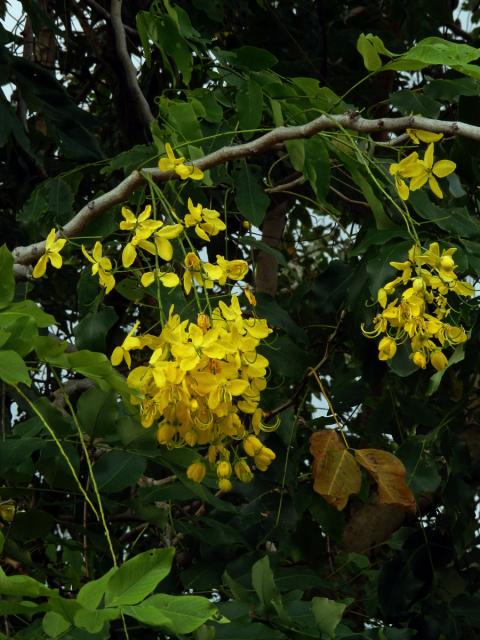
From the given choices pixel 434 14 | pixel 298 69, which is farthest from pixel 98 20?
pixel 434 14

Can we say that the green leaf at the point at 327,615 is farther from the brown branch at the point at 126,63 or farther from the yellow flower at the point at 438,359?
the brown branch at the point at 126,63

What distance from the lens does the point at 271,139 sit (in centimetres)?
121

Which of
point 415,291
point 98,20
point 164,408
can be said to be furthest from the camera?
point 98,20

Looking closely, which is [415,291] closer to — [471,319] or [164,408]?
[164,408]

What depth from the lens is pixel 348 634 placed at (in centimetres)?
130

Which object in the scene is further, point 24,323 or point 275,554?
point 275,554

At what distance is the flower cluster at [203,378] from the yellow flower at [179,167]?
186mm

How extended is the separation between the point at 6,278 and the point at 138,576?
32 centimetres

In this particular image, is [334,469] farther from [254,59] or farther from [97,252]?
[254,59]

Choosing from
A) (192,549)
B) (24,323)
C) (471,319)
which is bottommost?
(192,549)

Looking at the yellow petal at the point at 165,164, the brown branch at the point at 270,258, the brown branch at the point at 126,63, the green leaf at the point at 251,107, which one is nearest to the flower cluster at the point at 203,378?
the yellow petal at the point at 165,164

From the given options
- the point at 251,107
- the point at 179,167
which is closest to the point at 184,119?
the point at 251,107

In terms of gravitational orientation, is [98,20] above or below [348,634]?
above

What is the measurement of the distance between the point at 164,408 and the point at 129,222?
210mm
